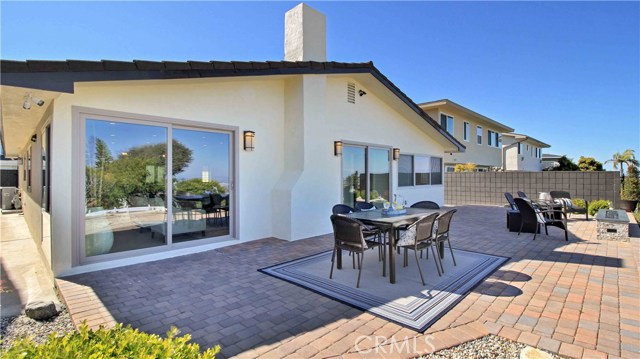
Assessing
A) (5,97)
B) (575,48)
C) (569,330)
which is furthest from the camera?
(575,48)

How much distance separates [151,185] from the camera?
5691mm

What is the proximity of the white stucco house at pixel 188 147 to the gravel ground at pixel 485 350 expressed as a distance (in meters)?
4.87

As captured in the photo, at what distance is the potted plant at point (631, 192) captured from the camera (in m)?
12.5

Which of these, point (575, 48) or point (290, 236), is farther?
point (575, 48)

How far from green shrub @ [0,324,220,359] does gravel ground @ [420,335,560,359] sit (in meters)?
2.05

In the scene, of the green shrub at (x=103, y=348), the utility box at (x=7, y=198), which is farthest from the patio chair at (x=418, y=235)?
the utility box at (x=7, y=198)

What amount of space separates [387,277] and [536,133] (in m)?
30.2

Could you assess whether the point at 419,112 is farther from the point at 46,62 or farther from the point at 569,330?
the point at 46,62

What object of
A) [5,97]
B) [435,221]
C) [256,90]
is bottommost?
[435,221]

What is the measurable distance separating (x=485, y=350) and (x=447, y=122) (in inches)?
685

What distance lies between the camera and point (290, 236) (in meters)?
7.22

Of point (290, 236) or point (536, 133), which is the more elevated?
point (536, 133)

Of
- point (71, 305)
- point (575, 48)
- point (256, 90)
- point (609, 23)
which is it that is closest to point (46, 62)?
point (71, 305)

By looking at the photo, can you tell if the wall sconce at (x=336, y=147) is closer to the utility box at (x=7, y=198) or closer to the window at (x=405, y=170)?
the window at (x=405, y=170)
